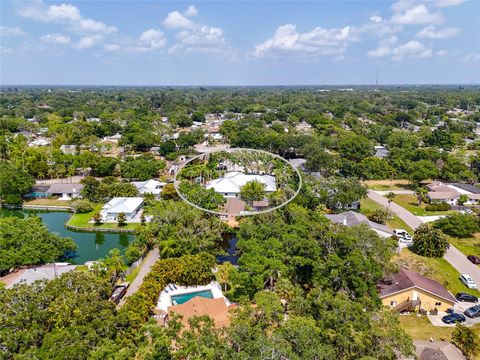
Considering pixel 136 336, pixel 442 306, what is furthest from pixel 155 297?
pixel 442 306

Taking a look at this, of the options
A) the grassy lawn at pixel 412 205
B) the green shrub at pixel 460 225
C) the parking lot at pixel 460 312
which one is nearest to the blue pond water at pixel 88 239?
the parking lot at pixel 460 312

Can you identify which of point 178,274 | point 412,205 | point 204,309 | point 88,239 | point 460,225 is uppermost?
point 178,274

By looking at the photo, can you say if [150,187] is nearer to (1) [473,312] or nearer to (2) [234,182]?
(2) [234,182]

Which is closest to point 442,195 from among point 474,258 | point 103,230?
point 474,258

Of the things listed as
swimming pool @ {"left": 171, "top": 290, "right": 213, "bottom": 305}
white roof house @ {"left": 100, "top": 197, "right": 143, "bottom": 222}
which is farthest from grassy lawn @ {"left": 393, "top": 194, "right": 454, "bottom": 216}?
white roof house @ {"left": 100, "top": 197, "right": 143, "bottom": 222}

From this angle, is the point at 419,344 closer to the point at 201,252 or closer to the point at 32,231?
the point at 201,252

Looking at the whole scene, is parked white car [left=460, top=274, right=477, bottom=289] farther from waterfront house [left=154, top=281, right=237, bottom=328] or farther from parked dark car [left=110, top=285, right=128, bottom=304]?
parked dark car [left=110, top=285, right=128, bottom=304]
